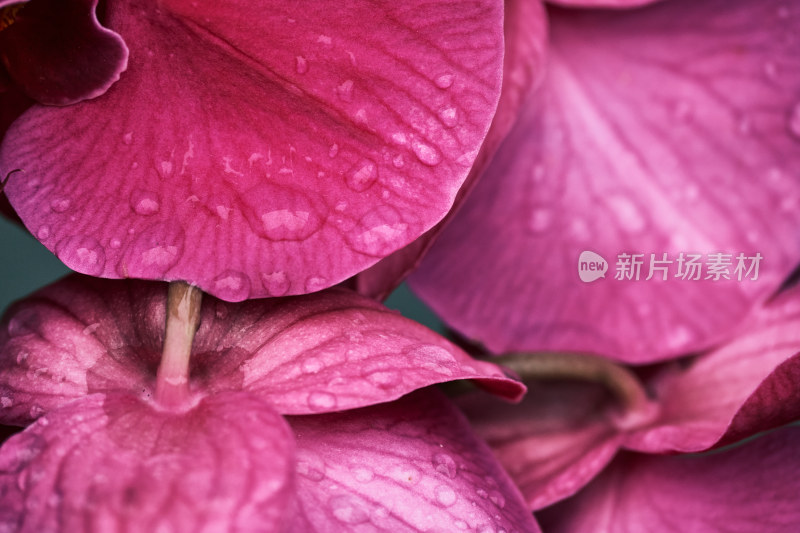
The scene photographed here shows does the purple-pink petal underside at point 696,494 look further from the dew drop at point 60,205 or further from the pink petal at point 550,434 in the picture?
the dew drop at point 60,205

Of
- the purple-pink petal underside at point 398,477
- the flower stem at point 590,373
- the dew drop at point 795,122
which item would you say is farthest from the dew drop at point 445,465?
the dew drop at point 795,122

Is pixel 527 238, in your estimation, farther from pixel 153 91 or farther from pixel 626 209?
pixel 153 91

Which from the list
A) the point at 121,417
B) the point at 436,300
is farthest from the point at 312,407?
the point at 436,300

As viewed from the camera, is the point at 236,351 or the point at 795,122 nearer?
the point at 236,351

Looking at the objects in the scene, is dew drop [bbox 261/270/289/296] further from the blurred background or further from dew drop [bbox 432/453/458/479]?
the blurred background

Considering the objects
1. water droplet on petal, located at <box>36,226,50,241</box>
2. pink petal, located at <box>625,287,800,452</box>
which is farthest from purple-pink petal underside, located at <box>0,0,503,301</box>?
pink petal, located at <box>625,287,800,452</box>

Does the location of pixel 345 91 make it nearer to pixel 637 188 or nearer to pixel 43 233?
pixel 43 233

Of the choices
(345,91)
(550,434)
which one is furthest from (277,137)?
(550,434)
